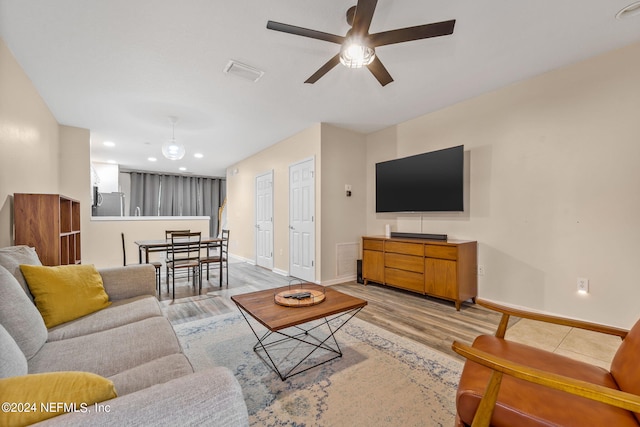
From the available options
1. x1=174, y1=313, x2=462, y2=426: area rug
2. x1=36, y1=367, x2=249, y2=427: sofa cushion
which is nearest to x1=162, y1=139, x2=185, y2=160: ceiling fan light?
x1=174, y1=313, x2=462, y2=426: area rug

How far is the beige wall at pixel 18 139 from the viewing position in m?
2.32

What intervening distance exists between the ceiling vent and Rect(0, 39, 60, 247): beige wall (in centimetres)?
181

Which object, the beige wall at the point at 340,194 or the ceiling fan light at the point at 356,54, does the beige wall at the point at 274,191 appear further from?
the ceiling fan light at the point at 356,54

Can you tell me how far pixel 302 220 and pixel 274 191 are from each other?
1198 mm

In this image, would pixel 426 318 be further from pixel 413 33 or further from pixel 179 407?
pixel 179 407

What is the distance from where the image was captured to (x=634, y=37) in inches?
89.8

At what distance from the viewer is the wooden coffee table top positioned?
1651 mm

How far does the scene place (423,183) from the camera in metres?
3.73

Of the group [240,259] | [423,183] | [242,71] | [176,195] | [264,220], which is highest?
[242,71]

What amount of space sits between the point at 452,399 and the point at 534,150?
2743 mm

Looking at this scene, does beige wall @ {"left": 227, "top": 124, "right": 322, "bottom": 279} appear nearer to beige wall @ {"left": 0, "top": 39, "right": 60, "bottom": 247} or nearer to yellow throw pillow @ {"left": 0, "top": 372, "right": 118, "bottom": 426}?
beige wall @ {"left": 0, "top": 39, "right": 60, "bottom": 247}

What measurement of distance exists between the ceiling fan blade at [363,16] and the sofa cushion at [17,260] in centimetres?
249

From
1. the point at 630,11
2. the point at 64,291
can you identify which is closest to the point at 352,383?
the point at 64,291

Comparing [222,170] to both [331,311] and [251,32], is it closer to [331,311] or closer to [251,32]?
[251,32]
